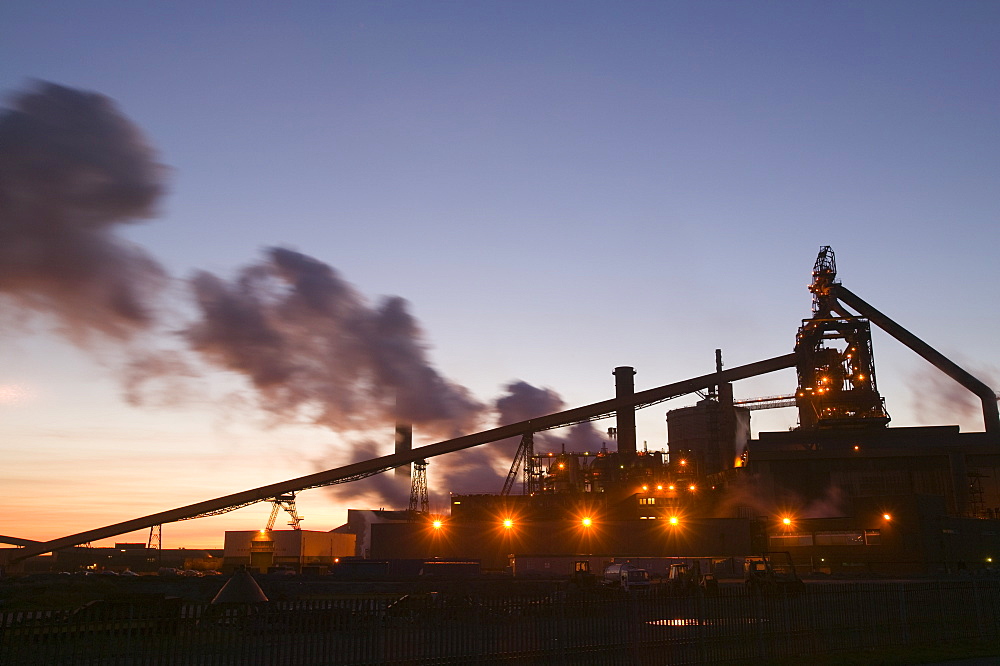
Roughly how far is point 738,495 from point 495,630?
301 ft

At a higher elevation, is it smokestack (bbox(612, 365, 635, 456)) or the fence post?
smokestack (bbox(612, 365, 635, 456))

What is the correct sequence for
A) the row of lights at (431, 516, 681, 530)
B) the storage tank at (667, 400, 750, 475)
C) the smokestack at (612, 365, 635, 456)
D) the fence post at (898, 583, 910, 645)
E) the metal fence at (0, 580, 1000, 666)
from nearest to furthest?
1. the metal fence at (0, 580, 1000, 666)
2. the fence post at (898, 583, 910, 645)
3. the row of lights at (431, 516, 681, 530)
4. the smokestack at (612, 365, 635, 456)
5. the storage tank at (667, 400, 750, 475)

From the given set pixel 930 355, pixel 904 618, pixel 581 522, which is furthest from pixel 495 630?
pixel 930 355

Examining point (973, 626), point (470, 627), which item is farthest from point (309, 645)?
point (973, 626)

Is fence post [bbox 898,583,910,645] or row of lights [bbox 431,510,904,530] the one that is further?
row of lights [bbox 431,510,904,530]

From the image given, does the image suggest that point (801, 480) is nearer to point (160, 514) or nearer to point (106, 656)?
point (160, 514)

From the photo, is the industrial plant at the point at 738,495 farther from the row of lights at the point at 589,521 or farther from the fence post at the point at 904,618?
the fence post at the point at 904,618

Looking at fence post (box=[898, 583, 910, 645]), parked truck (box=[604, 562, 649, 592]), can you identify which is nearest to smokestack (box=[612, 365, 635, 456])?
parked truck (box=[604, 562, 649, 592])

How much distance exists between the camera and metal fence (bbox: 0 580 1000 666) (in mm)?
14789

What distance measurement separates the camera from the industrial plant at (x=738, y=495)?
80.6 metres

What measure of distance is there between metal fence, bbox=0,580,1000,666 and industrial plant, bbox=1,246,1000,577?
50.0m

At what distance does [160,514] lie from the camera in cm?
10906

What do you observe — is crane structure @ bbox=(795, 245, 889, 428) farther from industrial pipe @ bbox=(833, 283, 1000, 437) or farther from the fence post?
the fence post

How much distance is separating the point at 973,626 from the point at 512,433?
279ft
